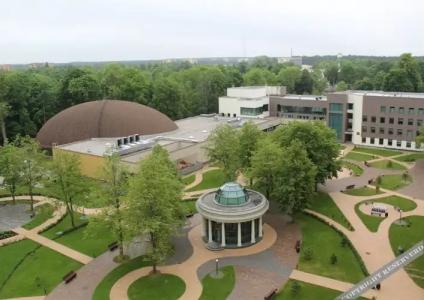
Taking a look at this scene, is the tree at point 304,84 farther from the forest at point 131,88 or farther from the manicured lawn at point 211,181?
the manicured lawn at point 211,181

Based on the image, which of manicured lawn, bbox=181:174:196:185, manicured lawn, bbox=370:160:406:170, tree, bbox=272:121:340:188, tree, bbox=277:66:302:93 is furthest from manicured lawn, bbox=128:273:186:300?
tree, bbox=277:66:302:93

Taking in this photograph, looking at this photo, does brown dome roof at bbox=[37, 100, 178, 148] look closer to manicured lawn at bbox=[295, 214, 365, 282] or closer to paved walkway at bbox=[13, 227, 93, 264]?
paved walkway at bbox=[13, 227, 93, 264]

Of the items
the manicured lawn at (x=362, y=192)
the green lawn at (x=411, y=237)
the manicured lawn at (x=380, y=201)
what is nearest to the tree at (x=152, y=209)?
the green lawn at (x=411, y=237)

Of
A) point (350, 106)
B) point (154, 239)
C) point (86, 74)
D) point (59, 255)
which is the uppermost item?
point (86, 74)

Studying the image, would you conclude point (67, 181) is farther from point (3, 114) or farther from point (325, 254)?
point (3, 114)

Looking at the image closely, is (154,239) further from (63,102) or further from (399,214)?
(63,102)

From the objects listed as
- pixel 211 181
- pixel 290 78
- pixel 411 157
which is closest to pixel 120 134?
pixel 211 181

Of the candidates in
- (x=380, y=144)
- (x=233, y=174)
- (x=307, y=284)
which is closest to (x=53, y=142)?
(x=233, y=174)
